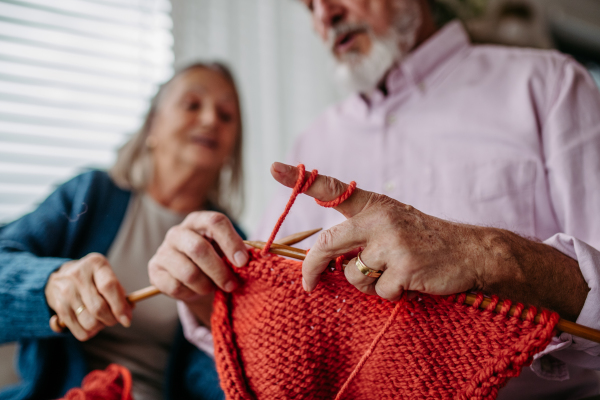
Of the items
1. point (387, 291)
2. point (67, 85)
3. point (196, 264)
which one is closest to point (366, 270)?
point (387, 291)

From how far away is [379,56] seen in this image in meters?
1.02

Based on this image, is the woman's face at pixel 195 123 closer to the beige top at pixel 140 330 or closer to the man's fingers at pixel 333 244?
the beige top at pixel 140 330

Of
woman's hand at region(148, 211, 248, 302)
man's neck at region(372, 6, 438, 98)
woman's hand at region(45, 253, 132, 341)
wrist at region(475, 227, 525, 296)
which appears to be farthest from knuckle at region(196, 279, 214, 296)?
man's neck at region(372, 6, 438, 98)

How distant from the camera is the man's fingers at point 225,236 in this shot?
0.57 meters

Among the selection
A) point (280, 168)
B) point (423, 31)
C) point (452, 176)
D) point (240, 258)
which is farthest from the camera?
point (423, 31)

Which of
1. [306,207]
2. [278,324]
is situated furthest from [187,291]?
[306,207]

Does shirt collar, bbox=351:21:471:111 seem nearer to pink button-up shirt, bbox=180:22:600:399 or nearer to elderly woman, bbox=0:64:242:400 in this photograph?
pink button-up shirt, bbox=180:22:600:399

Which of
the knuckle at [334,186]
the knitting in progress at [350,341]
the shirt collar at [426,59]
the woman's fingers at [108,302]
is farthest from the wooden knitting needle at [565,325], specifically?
the shirt collar at [426,59]

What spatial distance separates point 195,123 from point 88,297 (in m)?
0.63

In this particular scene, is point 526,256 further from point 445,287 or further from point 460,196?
point 460,196

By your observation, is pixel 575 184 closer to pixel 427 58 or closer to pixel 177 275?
pixel 427 58

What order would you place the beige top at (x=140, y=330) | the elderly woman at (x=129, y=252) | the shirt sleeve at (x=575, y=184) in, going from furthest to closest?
the beige top at (x=140, y=330), the elderly woman at (x=129, y=252), the shirt sleeve at (x=575, y=184)

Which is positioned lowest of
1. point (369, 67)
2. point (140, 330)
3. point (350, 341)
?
point (140, 330)

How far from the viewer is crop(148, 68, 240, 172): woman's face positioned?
1098mm
